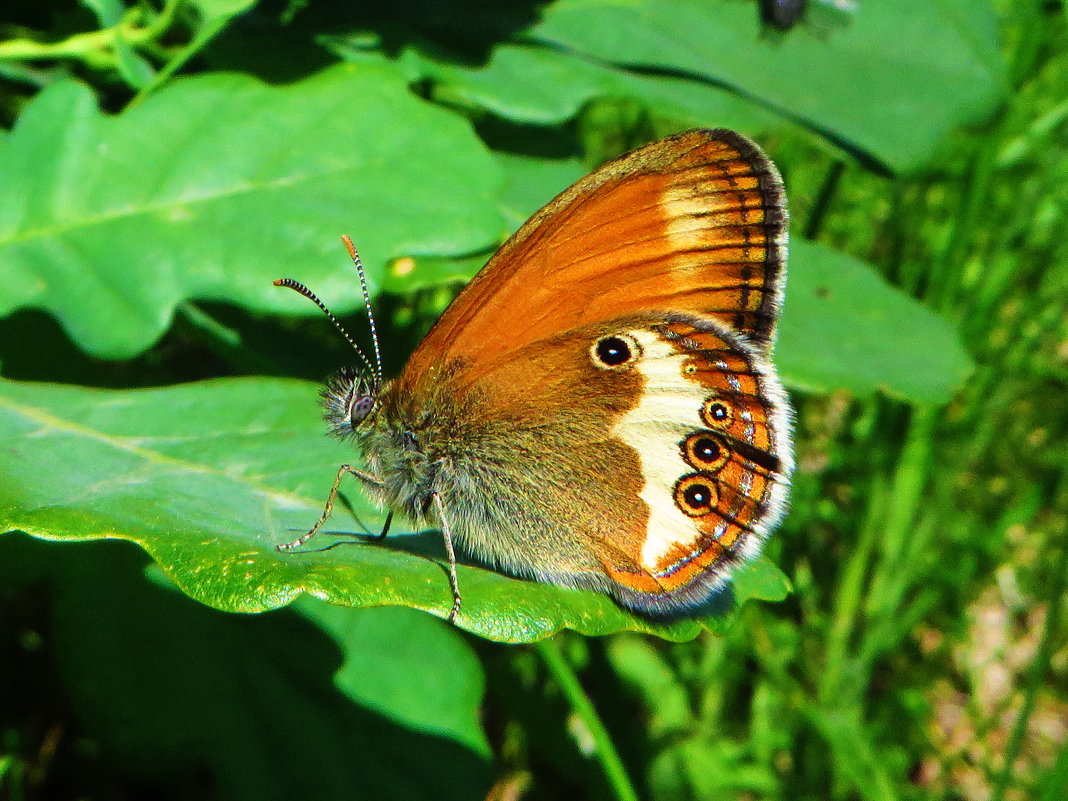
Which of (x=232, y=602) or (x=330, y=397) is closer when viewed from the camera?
(x=232, y=602)

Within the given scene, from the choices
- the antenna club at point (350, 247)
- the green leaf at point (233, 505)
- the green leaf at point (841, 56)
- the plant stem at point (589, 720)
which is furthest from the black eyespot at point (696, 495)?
the green leaf at point (841, 56)

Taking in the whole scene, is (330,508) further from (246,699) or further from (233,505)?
(246,699)

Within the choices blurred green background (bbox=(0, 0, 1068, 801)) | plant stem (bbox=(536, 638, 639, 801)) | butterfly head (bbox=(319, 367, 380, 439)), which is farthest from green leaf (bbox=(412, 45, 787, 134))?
plant stem (bbox=(536, 638, 639, 801))

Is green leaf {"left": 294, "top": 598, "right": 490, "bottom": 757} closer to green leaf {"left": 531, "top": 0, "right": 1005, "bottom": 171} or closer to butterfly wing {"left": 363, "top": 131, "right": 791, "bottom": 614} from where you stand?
butterfly wing {"left": 363, "top": 131, "right": 791, "bottom": 614}

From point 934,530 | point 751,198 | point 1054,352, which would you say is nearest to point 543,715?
point 934,530

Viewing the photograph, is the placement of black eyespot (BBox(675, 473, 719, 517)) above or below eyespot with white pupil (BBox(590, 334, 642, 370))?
below

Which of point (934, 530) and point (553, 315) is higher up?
point (553, 315)

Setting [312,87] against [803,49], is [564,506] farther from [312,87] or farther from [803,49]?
[803,49]
